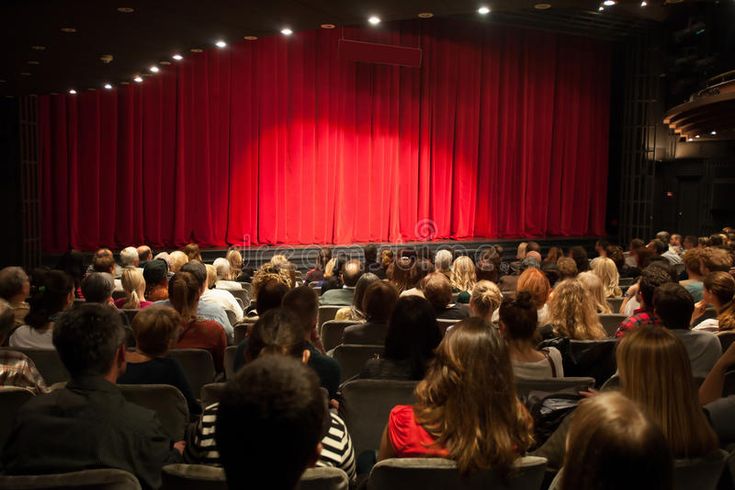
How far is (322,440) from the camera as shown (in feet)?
7.86

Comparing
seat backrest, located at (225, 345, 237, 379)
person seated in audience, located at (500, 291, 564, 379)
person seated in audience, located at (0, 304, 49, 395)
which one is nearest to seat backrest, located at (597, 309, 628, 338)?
person seated in audience, located at (500, 291, 564, 379)

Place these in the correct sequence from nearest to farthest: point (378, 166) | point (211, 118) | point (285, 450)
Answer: point (285, 450) < point (211, 118) < point (378, 166)

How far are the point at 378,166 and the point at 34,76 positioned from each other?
7210 mm

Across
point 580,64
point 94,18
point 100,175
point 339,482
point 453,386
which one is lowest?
point 339,482

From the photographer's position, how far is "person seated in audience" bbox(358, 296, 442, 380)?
329cm

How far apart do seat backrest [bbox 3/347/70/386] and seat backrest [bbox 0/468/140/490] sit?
202 centimetres

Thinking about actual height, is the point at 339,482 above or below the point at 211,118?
below

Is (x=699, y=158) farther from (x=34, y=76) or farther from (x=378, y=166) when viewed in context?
(x=34, y=76)

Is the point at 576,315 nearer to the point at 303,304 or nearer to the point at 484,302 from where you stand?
the point at 484,302

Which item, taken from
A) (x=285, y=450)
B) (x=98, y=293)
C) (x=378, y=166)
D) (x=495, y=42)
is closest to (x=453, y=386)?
(x=285, y=450)

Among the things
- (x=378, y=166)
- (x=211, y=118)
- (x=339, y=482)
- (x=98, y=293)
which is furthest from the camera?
(x=378, y=166)

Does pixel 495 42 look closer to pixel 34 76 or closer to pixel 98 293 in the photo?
pixel 34 76

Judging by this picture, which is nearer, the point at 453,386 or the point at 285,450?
the point at 285,450

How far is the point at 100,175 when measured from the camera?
1160 cm
